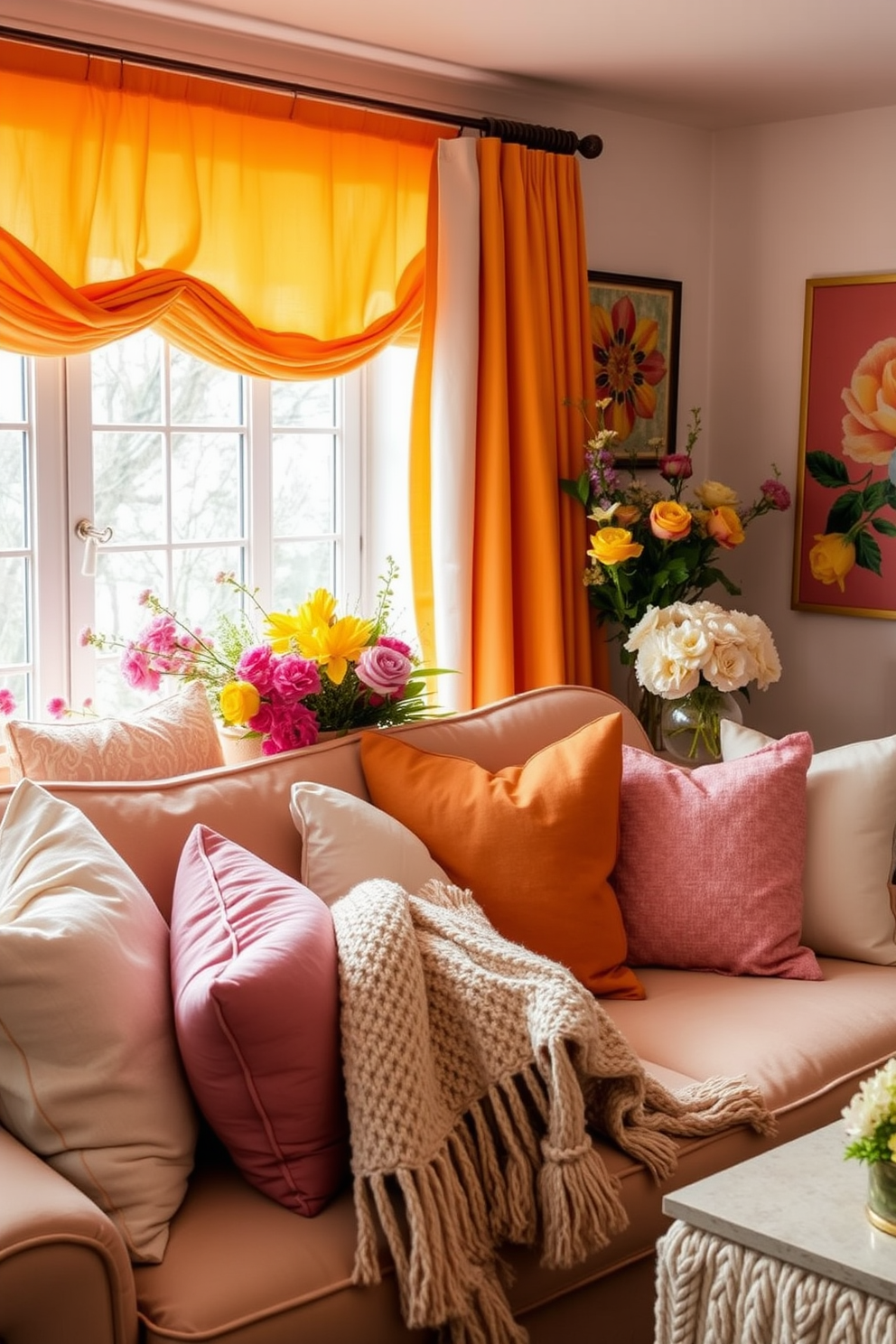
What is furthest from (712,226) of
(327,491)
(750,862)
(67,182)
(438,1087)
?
(438,1087)

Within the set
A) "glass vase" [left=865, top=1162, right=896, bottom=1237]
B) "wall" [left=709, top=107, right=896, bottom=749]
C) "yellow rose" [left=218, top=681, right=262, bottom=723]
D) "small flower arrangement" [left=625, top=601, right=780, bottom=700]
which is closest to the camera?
"glass vase" [left=865, top=1162, right=896, bottom=1237]

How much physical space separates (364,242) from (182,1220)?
2.40 meters

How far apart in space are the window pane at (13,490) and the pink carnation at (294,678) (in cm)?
78

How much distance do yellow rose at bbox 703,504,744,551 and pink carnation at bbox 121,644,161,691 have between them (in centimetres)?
154

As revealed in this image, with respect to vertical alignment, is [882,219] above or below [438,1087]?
above

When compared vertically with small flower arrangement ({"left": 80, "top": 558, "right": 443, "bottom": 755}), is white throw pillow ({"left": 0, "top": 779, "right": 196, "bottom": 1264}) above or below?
below

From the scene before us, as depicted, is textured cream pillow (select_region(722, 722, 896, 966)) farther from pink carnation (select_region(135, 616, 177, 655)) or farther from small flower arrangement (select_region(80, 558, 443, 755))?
pink carnation (select_region(135, 616, 177, 655))

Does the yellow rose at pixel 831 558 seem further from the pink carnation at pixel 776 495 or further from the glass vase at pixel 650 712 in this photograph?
the glass vase at pixel 650 712

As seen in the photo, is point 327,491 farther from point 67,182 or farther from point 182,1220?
point 182,1220

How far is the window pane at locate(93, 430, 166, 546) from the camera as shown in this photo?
3320 millimetres

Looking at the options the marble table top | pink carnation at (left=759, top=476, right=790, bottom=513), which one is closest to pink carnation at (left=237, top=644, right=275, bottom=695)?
the marble table top

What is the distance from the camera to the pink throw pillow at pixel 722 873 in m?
2.62

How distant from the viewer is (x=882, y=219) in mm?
3969

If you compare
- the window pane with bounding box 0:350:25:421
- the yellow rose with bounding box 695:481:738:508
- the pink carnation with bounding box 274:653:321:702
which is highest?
the window pane with bounding box 0:350:25:421
